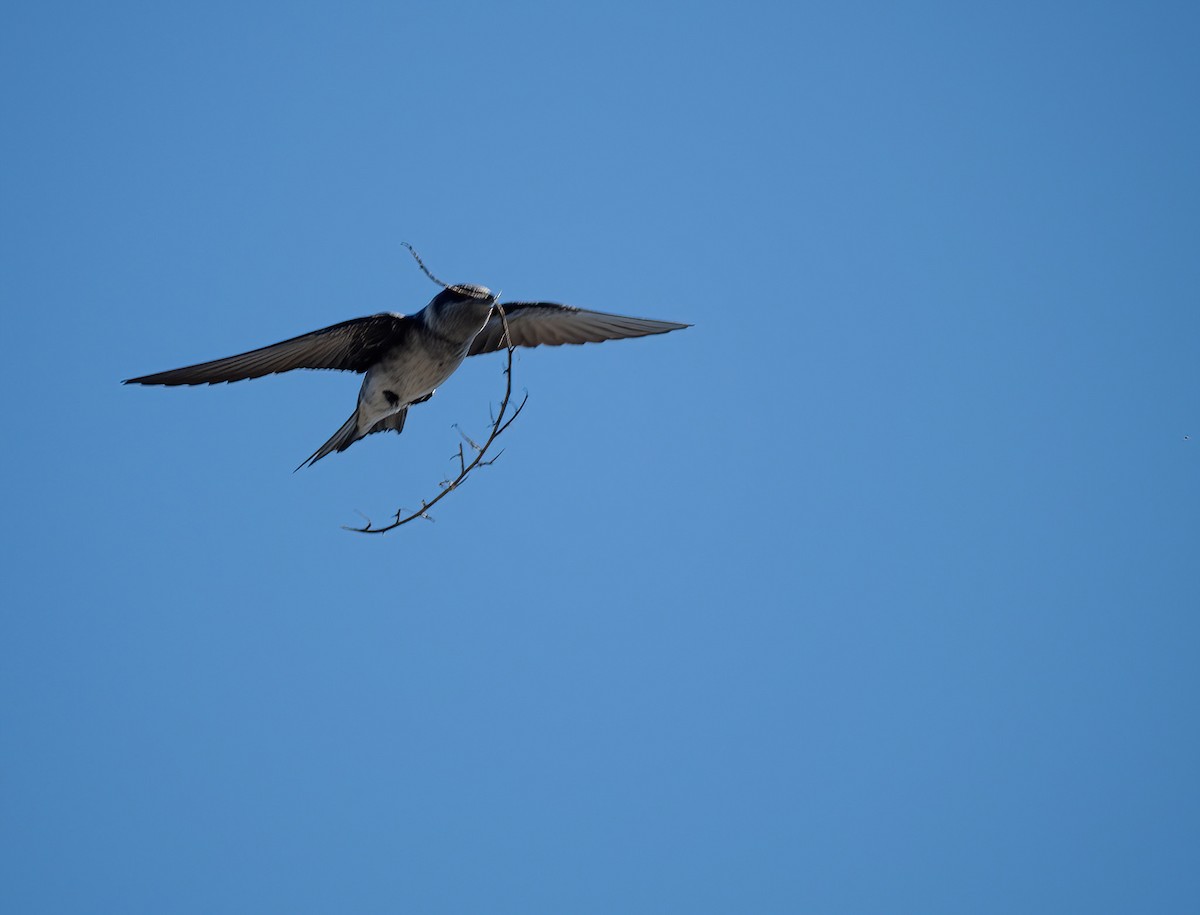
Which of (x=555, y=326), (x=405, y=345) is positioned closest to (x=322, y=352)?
(x=405, y=345)

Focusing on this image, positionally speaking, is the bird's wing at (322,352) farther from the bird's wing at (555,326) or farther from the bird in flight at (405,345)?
the bird's wing at (555,326)

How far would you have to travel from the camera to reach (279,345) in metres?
5.76

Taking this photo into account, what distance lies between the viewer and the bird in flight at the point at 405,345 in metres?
5.46

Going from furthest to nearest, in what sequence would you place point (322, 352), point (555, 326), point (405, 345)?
1. point (555, 326)
2. point (322, 352)
3. point (405, 345)

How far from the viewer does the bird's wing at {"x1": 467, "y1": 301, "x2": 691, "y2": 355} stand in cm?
629

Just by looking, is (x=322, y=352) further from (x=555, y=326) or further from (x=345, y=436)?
(x=555, y=326)

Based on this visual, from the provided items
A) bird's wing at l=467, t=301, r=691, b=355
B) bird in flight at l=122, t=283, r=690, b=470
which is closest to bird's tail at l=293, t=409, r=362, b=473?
bird in flight at l=122, t=283, r=690, b=470

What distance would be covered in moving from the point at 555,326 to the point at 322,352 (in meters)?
1.44

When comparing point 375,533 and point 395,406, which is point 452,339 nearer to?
point 395,406

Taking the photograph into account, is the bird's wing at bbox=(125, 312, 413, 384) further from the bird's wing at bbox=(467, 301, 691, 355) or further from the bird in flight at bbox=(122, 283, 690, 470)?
the bird's wing at bbox=(467, 301, 691, 355)

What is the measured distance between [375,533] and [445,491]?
38 cm

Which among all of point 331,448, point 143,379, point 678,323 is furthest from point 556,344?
point 143,379

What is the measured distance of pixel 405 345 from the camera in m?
5.84

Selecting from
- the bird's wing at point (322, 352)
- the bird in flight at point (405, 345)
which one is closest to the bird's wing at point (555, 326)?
the bird in flight at point (405, 345)
